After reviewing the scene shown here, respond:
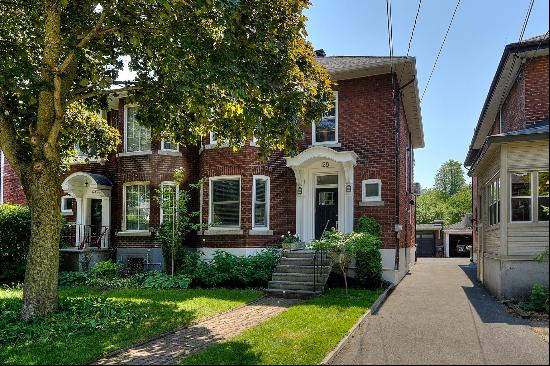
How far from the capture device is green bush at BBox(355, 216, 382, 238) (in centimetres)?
1433

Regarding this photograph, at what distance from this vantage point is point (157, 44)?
9430 millimetres

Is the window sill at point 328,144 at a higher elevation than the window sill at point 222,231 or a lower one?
higher

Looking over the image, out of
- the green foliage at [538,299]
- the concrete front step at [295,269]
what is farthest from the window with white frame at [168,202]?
the green foliage at [538,299]

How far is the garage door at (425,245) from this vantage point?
4406 centimetres

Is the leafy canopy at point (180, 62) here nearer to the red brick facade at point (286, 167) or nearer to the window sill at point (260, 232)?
the red brick facade at point (286, 167)

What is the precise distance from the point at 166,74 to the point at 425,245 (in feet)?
128

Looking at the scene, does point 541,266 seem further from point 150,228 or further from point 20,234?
point 20,234

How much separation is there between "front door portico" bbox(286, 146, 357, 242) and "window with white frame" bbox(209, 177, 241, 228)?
2.17 m

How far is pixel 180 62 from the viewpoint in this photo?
9.12 m

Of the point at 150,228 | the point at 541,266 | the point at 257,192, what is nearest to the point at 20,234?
the point at 150,228

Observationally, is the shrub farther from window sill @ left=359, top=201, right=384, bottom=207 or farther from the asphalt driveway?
the asphalt driveway

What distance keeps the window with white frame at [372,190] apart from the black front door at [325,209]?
1.21 m

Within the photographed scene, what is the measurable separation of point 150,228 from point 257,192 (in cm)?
452

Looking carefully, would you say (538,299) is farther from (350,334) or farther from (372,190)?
(372,190)
